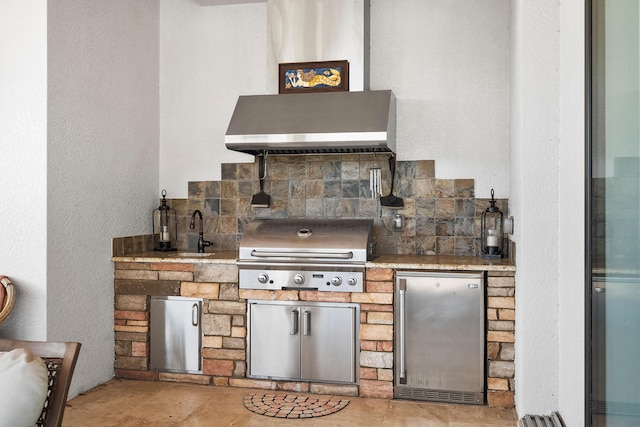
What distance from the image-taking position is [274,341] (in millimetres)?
3664

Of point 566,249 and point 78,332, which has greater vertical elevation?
point 566,249

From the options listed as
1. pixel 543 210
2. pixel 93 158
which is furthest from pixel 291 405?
pixel 93 158

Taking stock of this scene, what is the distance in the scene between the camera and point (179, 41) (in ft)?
14.7

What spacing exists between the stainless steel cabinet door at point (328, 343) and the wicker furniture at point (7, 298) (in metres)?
1.67

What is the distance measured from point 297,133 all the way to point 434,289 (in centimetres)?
130

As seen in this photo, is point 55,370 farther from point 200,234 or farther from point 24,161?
point 200,234

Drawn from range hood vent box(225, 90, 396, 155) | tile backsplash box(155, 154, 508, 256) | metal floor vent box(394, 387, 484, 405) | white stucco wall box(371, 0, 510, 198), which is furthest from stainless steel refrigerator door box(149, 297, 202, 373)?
white stucco wall box(371, 0, 510, 198)

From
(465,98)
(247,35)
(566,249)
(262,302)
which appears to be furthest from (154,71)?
(566,249)

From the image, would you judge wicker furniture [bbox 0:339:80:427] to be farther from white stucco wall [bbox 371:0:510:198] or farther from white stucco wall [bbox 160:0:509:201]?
white stucco wall [bbox 371:0:510:198]

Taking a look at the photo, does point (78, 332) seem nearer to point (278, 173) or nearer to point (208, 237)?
point (208, 237)

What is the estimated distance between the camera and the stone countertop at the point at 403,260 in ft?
11.0

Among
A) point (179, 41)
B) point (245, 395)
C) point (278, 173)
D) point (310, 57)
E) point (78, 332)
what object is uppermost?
point (179, 41)

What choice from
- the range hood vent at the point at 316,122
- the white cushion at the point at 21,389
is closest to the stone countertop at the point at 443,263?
the range hood vent at the point at 316,122

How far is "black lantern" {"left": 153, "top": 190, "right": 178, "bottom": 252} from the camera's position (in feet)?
13.9
